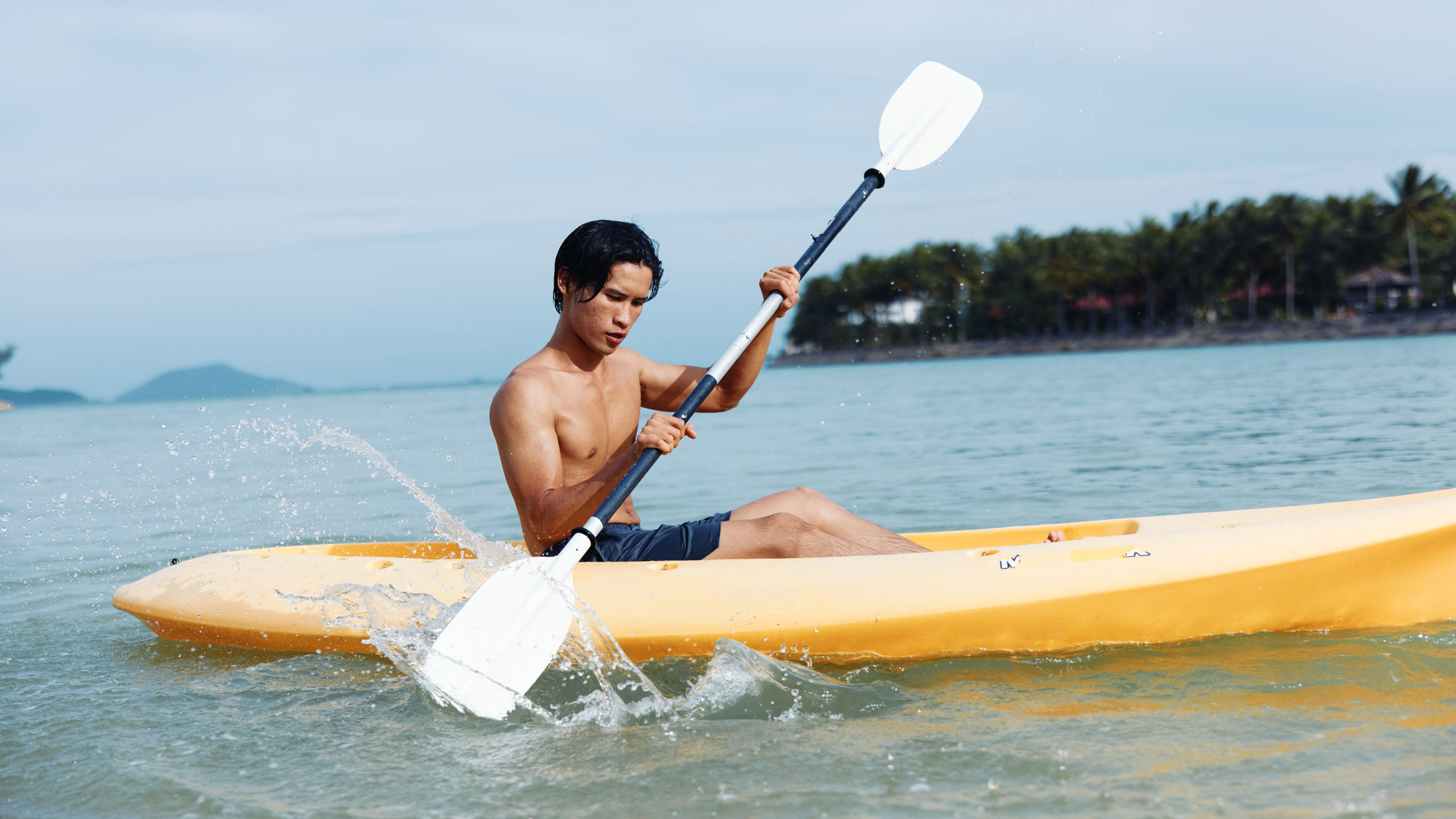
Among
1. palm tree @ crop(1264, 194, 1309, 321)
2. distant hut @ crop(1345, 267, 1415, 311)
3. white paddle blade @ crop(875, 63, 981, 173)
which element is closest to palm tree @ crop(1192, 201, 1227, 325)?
palm tree @ crop(1264, 194, 1309, 321)

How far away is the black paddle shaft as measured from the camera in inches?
122

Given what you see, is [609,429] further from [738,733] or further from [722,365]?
[738,733]

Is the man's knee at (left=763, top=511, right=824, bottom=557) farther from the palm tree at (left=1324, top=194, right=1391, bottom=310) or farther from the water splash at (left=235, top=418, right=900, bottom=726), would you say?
the palm tree at (left=1324, top=194, right=1391, bottom=310)

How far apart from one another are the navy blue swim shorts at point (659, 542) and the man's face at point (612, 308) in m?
0.63

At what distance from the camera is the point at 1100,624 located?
323 cm

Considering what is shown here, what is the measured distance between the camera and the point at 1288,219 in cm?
4844

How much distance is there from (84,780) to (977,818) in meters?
2.22

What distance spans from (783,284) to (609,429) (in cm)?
75

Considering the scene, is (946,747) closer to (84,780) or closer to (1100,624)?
(1100,624)

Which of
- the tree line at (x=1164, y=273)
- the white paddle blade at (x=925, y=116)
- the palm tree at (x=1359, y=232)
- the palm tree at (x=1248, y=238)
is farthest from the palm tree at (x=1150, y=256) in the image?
the white paddle blade at (x=925, y=116)

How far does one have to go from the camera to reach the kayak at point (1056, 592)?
3.17 metres

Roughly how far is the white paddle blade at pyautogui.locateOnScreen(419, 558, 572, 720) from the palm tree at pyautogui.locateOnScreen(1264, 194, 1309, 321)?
5300cm

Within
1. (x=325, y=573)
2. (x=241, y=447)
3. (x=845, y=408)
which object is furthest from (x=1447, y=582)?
(x=845, y=408)

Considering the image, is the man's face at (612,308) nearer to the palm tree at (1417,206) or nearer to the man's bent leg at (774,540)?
the man's bent leg at (774,540)
